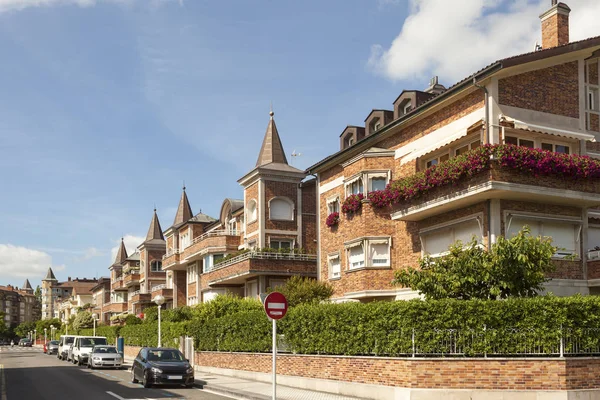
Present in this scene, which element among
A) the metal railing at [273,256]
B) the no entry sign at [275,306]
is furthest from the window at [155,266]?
the no entry sign at [275,306]

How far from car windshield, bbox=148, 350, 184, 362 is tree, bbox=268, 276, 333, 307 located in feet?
17.7

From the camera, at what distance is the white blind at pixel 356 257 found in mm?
28945

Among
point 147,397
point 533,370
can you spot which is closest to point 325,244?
point 147,397

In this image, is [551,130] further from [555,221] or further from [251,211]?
→ [251,211]

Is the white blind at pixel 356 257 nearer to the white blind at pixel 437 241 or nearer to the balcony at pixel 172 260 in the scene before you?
the white blind at pixel 437 241

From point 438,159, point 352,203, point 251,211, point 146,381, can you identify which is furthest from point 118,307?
point 438,159

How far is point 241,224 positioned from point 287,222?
A: 18.1 ft

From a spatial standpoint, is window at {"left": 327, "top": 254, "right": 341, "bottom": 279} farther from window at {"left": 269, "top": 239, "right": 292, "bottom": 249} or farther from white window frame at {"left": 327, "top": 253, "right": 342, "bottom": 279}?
window at {"left": 269, "top": 239, "right": 292, "bottom": 249}

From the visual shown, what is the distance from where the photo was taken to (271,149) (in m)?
44.5

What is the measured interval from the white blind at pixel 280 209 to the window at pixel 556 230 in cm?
2136

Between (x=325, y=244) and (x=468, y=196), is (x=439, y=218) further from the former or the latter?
(x=325, y=244)

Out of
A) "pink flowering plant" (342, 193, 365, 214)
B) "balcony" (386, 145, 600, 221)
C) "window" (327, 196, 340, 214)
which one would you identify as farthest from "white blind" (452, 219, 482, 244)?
"window" (327, 196, 340, 214)

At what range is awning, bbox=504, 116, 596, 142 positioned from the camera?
899 inches

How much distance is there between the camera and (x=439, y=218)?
25.6 m
